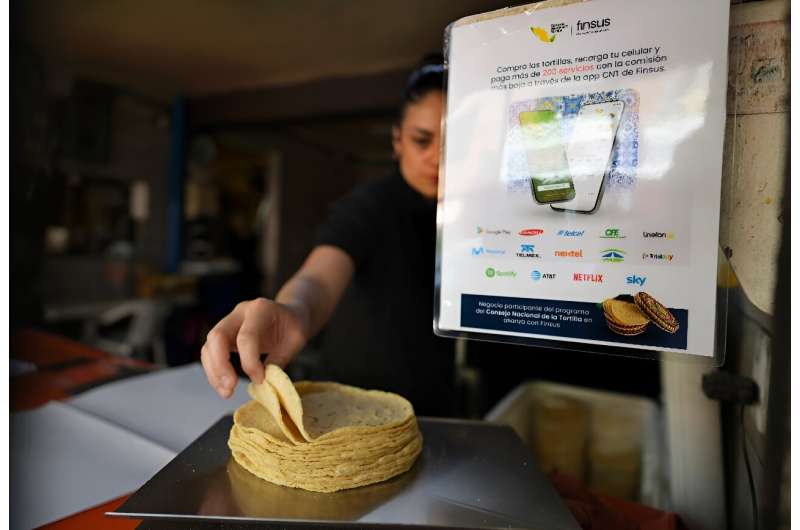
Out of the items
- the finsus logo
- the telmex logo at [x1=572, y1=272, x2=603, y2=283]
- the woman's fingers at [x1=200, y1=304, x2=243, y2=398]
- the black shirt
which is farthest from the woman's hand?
the finsus logo

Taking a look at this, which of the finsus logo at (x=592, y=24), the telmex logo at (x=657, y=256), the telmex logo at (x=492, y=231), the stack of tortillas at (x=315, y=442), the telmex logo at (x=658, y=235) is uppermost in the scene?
the finsus logo at (x=592, y=24)

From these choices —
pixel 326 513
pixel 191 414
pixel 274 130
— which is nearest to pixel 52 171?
pixel 191 414

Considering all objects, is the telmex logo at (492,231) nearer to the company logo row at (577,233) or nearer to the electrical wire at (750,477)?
the company logo row at (577,233)

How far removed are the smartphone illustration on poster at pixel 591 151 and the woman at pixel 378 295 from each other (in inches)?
6.3

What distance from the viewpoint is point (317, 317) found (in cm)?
71

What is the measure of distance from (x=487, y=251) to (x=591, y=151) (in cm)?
14

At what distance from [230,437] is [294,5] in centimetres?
58

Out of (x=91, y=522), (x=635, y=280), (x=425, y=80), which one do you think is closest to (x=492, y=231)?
(x=635, y=280)

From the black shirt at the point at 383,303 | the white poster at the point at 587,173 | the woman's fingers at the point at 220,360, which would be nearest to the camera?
the white poster at the point at 587,173

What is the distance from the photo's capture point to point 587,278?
0.44m

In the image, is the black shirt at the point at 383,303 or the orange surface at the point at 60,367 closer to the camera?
the black shirt at the point at 383,303

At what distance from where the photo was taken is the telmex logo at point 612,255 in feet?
1.40

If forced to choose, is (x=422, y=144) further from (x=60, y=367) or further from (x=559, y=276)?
(x=60, y=367)

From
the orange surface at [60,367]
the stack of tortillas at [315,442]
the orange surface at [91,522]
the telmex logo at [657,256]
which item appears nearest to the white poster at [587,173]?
the telmex logo at [657,256]
